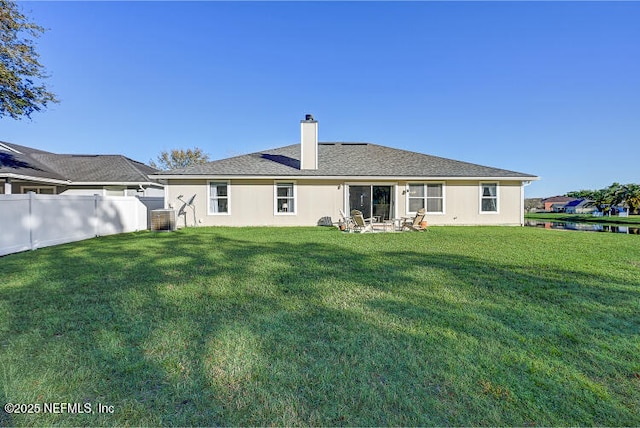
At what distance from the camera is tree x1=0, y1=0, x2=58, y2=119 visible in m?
11.0

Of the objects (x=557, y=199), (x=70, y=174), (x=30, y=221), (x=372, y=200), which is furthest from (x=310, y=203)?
(x=557, y=199)

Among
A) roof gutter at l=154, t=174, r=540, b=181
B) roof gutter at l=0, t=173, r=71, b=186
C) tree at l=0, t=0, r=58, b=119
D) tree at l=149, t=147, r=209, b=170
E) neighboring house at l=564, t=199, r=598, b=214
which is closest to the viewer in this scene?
tree at l=0, t=0, r=58, b=119

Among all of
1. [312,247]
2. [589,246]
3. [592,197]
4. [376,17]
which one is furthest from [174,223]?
[592,197]

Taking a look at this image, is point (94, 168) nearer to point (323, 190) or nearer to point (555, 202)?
point (323, 190)

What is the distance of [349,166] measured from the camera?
15.0 metres

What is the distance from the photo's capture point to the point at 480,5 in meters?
11.2

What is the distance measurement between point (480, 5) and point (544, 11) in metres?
2.22

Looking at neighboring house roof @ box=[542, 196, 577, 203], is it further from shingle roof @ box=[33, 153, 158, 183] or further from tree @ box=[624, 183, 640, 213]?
shingle roof @ box=[33, 153, 158, 183]

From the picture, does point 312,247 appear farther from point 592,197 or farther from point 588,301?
point 592,197

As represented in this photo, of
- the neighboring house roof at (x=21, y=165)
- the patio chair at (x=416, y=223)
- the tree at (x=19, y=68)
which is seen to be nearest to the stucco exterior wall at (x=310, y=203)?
the patio chair at (x=416, y=223)


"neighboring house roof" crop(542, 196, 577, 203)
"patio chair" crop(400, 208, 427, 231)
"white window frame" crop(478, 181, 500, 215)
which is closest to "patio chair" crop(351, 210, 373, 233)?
"patio chair" crop(400, 208, 427, 231)

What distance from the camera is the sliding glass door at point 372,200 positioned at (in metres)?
15.4

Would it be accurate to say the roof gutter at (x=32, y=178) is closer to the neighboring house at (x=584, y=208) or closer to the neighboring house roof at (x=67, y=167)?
the neighboring house roof at (x=67, y=167)

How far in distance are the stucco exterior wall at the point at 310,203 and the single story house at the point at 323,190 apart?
4 cm
